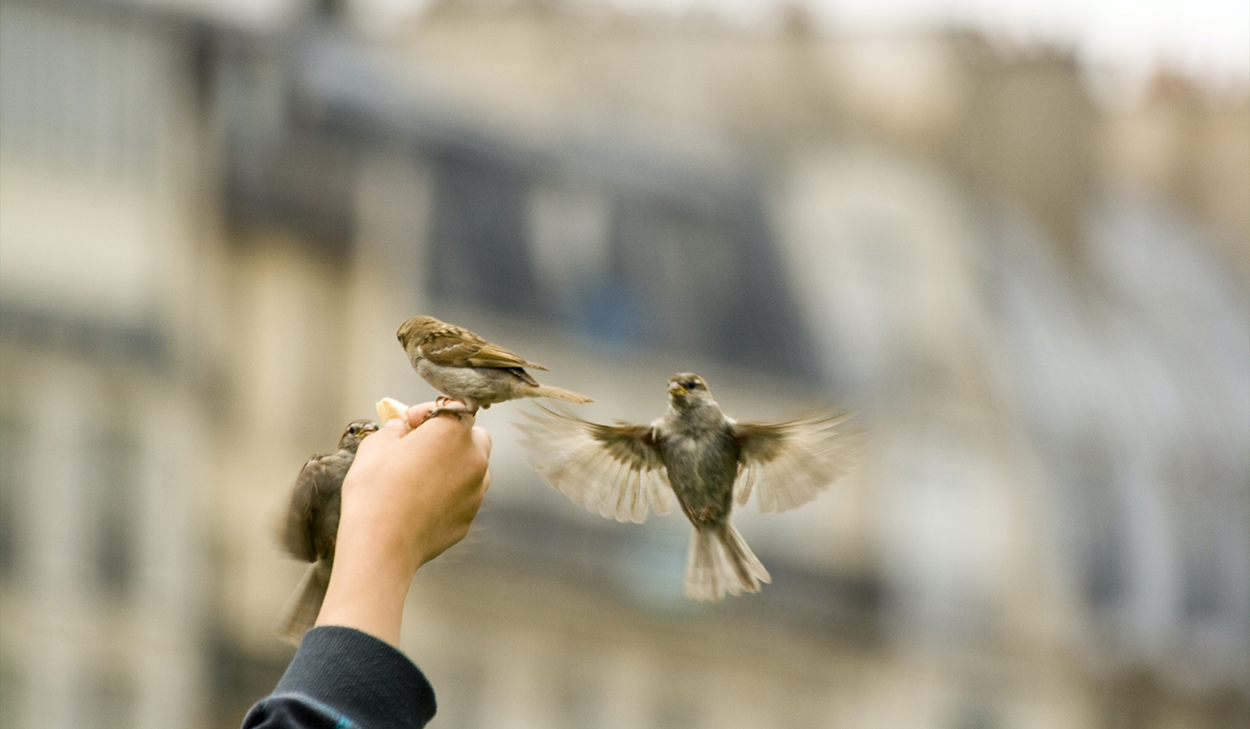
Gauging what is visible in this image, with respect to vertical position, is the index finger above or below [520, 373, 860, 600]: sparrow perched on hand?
above

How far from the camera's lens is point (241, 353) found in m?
17.2

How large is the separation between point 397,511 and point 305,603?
614mm

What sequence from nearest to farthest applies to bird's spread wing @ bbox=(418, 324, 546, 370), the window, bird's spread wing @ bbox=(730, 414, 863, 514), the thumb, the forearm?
the forearm, the thumb, bird's spread wing @ bbox=(730, 414, 863, 514), bird's spread wing @ bbox=(418, 324, 546, 370), the window

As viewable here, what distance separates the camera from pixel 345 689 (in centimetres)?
193

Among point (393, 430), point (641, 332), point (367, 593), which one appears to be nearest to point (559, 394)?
point (393, 430)

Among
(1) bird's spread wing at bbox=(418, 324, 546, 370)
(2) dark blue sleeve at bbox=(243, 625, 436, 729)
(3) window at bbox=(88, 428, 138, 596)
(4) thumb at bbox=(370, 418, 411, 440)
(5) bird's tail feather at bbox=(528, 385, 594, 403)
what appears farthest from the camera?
(3) window at bbox=(88, 428, 138, 596)

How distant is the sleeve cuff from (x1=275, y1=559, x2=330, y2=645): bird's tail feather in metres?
0.68

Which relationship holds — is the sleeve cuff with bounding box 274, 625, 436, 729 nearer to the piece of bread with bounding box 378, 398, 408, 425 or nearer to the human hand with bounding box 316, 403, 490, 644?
the human hand with bounding box 316, 403, 490, 644

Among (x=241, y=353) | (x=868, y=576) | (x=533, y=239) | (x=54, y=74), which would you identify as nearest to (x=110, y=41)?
(x=54, y=74)

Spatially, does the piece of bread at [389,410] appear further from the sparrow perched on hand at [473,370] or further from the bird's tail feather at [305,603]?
the bird's tail feather at [305,603]

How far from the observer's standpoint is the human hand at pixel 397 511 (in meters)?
2.06

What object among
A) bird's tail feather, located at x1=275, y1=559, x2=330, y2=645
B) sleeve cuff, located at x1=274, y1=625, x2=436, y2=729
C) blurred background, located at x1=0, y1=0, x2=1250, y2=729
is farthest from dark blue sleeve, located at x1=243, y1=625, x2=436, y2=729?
blurred background, located at x1=0, y1=0, x2=1250, y2=729

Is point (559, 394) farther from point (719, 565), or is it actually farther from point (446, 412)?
point (719, 565)

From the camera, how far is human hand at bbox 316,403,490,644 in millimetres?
2062
